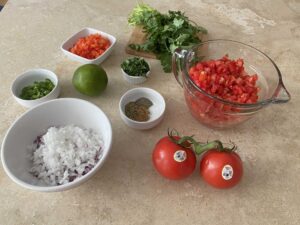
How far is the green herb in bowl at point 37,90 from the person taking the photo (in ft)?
3.34

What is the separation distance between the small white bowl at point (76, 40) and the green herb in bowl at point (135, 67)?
9cm

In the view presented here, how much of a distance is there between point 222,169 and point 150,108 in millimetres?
351

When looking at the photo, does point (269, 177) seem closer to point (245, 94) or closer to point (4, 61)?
point (245, 94)

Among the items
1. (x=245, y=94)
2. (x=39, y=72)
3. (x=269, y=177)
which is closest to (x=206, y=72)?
(x=245, y=94)

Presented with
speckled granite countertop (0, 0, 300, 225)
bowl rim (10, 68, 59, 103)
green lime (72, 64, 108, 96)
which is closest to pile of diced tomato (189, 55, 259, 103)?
speckled granite countertop (0, 0, 300, 225)

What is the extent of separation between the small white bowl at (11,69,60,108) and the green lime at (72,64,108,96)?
77mm

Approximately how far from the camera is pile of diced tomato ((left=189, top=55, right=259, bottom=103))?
2.99ft

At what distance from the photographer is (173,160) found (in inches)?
31.7

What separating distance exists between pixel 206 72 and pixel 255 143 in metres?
0.28

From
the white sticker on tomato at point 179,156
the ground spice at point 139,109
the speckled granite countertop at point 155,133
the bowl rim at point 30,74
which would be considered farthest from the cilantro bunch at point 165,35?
the white sticker on tomato at point 179,156

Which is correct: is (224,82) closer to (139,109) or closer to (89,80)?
(139,109)

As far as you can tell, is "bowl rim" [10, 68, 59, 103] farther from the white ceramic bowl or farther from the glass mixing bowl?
the glass mixing bowl

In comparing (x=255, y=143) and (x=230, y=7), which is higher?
(x=230, y=7)

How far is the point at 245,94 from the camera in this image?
906 millimetres
